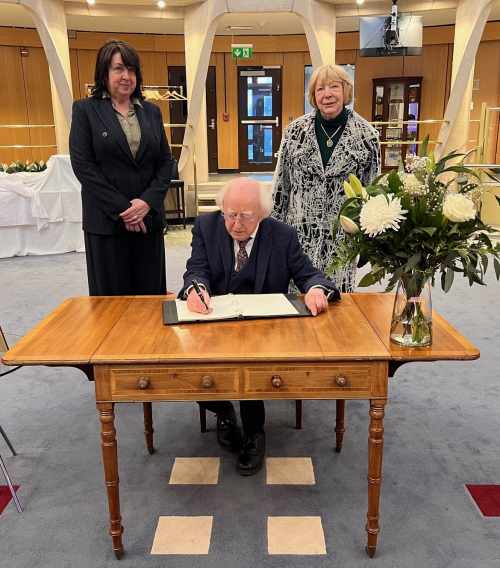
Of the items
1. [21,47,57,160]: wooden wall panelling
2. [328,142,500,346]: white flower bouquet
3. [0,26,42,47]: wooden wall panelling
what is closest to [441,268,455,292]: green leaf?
[328,142,500,346]: white flower bouquet

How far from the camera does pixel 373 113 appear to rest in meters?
11.7

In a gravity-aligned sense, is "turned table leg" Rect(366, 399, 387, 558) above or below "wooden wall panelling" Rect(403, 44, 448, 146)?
below

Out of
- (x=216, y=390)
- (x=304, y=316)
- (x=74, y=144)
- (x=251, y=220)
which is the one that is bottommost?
(x=216, y=390)

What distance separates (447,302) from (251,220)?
297 centimetres

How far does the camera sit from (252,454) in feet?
7.57

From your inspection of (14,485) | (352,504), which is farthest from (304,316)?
(14,485)

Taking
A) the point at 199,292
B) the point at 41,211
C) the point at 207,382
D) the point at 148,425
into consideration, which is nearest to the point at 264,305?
the point at 199,292

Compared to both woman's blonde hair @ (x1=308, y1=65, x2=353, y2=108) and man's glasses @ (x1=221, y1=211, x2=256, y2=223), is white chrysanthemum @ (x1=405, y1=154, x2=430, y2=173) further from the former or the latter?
woman's blonde hair @ (x1=308, y1=65, x2=353, y2=108)

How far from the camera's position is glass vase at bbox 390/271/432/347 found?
5.63 ft

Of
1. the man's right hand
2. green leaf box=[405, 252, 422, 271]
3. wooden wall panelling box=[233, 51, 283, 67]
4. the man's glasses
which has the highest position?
wooden wall panelling box=[233, 51, 283, 67]

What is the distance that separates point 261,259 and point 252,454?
776mm

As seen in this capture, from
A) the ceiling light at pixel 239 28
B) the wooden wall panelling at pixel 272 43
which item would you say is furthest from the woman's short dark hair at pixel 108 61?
the wooden wall panelling at pixel 272 43

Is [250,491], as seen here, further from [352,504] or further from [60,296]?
[60,296]

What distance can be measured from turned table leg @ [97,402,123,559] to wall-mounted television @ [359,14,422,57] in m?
8.12
